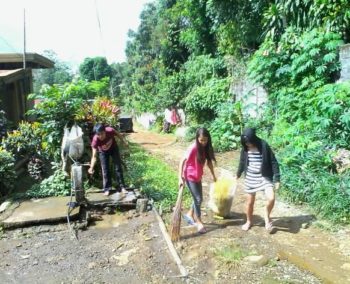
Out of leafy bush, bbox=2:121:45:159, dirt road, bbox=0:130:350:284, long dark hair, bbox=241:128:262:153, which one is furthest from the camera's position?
leafy bush, bbox=2:121:45:159

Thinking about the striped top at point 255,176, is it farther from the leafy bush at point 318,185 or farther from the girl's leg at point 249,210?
the leafy bush at point 318,185

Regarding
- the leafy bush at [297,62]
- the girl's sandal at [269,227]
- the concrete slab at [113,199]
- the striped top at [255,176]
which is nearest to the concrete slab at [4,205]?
the concrete slab at [113,199]

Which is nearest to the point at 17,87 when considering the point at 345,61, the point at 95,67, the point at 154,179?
the point at 154,179

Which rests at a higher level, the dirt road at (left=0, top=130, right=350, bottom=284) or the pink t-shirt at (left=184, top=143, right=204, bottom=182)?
the pink t-shirt at (left=184, top=143, right=204, bottom=182)

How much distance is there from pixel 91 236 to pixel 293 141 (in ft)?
14.9

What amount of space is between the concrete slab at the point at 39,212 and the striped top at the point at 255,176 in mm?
2868

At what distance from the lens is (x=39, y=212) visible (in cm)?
662

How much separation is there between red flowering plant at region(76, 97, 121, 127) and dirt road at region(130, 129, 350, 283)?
3.34 metres

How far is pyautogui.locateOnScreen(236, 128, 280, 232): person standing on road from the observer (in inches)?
213

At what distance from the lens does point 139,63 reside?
99.8 ft

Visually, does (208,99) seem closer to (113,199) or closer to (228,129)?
(228,129)

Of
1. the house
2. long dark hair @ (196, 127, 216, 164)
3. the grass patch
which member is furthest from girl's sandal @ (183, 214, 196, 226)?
the house

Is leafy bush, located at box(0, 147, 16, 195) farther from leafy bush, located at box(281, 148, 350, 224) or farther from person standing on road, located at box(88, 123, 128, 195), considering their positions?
leafy bush, located at box(281, 148, 350, 224)

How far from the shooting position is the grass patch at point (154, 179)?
7327 millimetres
